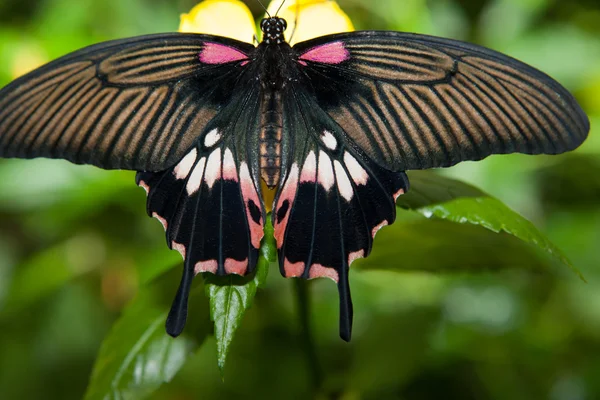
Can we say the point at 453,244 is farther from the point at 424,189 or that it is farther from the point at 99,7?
the point at 99,7

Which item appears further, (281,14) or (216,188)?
(281,14)

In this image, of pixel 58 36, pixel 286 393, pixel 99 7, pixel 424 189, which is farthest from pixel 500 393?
pixel 99 7

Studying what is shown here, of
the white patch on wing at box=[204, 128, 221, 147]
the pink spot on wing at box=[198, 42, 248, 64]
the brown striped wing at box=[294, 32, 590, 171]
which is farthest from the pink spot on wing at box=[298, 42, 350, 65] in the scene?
the white patch on wing at box=[204, 128, 221, 147]

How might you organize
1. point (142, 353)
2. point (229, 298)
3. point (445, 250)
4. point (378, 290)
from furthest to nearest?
point (378, 290), point (445, 250), point (142, 353), point (229, 298)

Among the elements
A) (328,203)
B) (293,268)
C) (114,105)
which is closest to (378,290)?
(328,203)

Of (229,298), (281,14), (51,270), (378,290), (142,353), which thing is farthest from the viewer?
(51,270)

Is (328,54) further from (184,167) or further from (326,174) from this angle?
(184,167)
